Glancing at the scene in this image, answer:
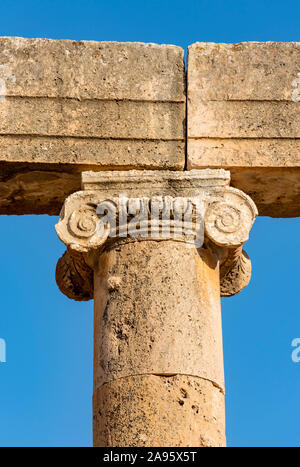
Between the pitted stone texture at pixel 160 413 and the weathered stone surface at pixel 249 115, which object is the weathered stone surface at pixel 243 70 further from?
the pitted stone texture at pixel 160 413

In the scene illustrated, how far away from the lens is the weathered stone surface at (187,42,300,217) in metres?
10.5

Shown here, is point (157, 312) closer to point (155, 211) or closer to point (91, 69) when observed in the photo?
point (155, 211)

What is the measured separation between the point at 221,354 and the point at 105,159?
212 cm

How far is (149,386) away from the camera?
914 centimetres

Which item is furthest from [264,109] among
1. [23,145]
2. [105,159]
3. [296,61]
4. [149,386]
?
[149,386]

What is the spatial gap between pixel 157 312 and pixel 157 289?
0.22 meters

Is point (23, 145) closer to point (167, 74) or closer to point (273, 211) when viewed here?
point (167, 74)

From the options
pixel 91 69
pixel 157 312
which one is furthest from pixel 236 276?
pixel 91 69

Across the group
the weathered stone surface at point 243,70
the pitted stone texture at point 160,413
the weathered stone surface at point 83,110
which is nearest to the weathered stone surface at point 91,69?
the weathered stone surface at point 83,110

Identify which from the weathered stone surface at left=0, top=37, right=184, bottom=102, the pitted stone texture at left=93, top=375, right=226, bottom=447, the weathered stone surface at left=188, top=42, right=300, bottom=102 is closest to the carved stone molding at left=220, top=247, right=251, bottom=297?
the weathered stone surface at left=188, top=42, right=300, bottom=102

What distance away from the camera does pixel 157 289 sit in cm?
963

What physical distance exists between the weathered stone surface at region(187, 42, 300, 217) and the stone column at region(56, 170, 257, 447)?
0.37 m

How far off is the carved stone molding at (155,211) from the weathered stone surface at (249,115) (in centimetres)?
36
